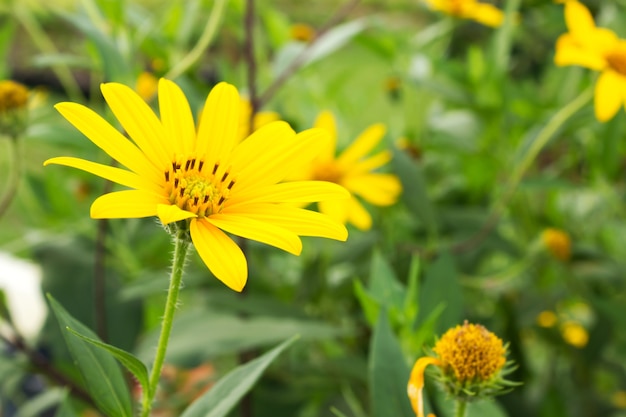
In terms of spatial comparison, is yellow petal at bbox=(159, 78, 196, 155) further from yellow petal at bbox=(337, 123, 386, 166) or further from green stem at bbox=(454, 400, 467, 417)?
yellow petal at bbox=(337, 123, 386, 166)

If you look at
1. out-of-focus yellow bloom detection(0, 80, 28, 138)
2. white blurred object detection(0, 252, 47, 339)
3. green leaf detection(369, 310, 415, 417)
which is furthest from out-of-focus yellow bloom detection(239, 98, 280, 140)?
white blurred object detection(0, 252, 47, 339)

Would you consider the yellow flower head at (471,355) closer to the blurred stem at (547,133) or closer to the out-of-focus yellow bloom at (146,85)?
the blurred stem at (547,133)

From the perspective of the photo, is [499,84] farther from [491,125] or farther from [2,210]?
[2,210]

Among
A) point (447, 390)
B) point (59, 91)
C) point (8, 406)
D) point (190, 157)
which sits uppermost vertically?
point (59, 91)

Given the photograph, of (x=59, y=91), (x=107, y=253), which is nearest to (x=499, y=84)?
(x=107, y=253)

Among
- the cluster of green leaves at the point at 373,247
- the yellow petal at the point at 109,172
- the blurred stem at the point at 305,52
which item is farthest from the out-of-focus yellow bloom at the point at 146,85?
the yellow petal at the point at 109,172

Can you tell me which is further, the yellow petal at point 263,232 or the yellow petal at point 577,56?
the yellow petal at point 577,56
